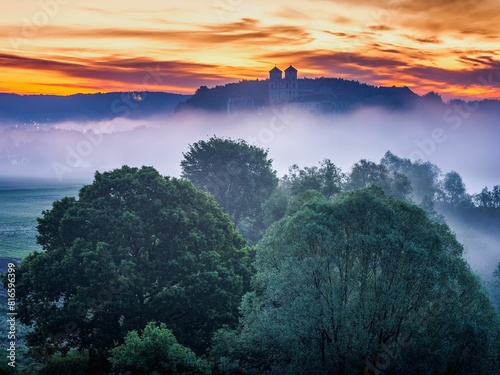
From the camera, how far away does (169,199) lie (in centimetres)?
4088

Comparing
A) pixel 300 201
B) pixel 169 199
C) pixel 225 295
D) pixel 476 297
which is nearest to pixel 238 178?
pixel 300 201

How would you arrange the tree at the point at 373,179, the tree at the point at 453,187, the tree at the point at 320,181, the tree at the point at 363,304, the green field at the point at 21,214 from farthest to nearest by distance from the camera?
the tree at the point at 453,187, the tree at the point at 373,179, the green field at the point at 21,214, the tree at the point at 320,181, the tree at the point at 363,304

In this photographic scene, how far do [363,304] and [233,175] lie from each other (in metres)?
47.5

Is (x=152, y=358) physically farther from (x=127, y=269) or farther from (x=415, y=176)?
(x=415, y=176)

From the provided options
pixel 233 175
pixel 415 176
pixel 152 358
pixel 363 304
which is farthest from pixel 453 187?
pixel 152 358

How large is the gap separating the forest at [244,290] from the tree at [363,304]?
0.08 m

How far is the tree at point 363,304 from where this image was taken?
29.3 m

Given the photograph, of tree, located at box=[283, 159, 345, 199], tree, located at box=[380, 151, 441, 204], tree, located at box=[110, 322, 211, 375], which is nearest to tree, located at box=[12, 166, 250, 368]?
tree, located at box=[110, 322, 211, 375]

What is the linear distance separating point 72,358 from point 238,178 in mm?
43465

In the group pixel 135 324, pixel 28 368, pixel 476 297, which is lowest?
pixel 28 368

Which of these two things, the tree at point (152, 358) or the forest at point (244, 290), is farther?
the forest at point (244, 290)

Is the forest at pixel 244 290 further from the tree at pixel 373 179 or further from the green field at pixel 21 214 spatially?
the tree at pixel 373 179

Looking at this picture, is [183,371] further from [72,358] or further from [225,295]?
[72,358]

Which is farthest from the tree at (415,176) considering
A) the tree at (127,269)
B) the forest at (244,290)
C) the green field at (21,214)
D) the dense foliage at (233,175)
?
the tree at (127,269)
